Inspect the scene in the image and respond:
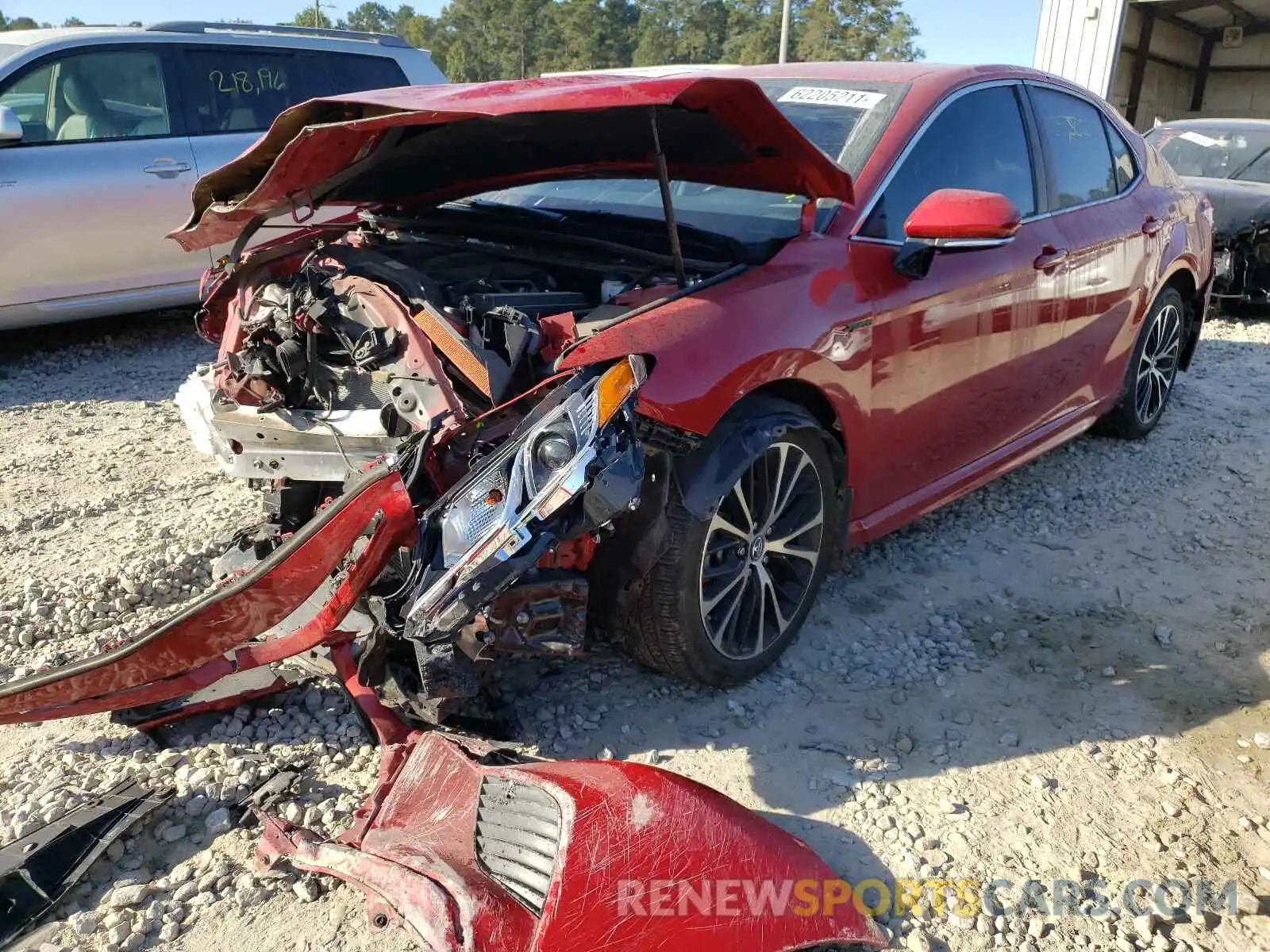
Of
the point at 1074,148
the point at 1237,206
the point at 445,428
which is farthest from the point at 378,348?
the point at 1237,206

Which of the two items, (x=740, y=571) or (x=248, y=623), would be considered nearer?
(x=248, y=623)

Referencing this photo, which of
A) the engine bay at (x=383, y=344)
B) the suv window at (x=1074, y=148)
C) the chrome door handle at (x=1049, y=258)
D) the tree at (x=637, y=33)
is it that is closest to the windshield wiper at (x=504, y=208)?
the engine bay at (x=383, y=344)

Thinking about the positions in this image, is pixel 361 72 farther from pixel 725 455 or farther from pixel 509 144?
pixel 725 455

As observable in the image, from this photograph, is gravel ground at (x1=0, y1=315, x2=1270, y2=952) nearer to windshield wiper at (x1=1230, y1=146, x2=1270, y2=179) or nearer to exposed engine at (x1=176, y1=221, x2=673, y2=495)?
exposed engine at (x1=176, y1=221, x2=673, y2=495)

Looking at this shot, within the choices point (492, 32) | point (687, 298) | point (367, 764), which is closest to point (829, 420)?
point (687, 298)

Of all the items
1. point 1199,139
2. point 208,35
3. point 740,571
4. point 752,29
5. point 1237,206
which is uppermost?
point 752,29

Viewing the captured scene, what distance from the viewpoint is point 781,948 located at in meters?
1.96

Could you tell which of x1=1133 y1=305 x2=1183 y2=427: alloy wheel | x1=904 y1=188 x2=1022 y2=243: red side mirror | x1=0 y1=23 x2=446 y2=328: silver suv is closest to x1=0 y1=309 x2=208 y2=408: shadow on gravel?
x1=0 y1=23 x2=446 y2=328: silver suv

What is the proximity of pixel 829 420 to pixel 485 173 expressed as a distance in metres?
1.56

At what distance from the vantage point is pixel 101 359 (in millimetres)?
6270

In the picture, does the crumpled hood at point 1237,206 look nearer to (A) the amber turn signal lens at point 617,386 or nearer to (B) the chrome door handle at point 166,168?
(A) the amber turn signal lens at point 617,386

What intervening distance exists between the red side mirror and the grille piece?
197cm

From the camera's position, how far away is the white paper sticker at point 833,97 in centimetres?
335

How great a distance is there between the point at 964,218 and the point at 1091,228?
5.23 ft
